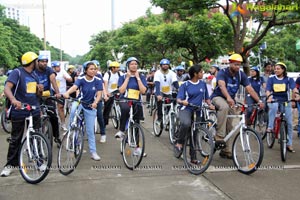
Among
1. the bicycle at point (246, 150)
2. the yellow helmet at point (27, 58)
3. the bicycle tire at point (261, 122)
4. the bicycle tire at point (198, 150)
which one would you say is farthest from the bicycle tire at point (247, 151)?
the yellow helmet at point (27, 58)

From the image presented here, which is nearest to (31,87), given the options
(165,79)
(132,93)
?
(132,93)

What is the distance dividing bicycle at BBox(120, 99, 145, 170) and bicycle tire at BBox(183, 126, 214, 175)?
73 cm

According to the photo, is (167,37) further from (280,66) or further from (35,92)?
(35,92)

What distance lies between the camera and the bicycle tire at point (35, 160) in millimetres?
4922

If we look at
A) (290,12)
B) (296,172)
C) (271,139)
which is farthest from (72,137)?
(290,12)

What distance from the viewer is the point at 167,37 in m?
19.3

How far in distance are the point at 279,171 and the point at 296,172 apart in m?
0.25

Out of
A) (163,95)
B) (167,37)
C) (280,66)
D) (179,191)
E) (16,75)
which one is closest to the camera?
(179,191)

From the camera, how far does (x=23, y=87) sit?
518cm

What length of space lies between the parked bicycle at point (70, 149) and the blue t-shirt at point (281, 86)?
3.72m

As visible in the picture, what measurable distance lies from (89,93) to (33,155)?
155 cm

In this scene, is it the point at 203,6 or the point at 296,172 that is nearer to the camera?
the point at 296,172

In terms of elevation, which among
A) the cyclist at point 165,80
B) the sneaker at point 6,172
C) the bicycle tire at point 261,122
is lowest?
the sneaker at point 6,172

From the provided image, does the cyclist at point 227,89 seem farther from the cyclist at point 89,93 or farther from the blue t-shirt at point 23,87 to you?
the blue t-shirt at point 23,87
